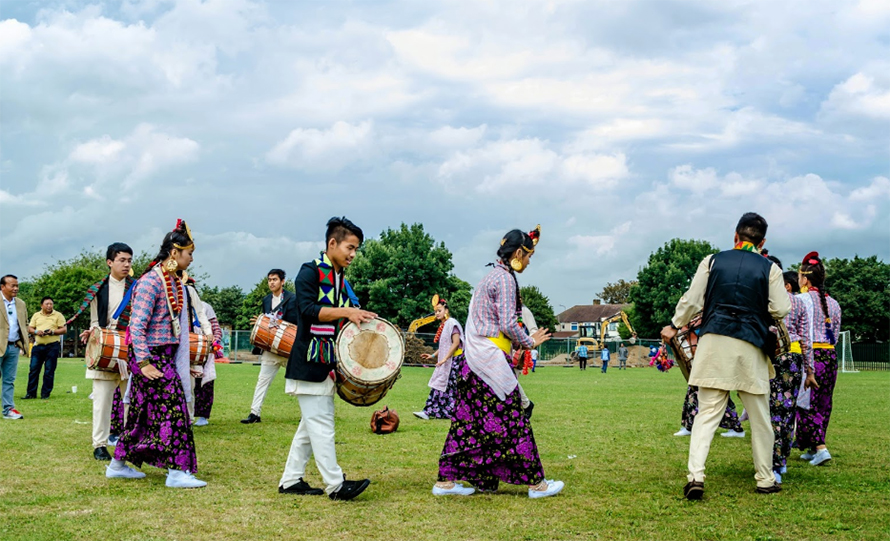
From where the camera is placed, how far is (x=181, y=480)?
6742 mm

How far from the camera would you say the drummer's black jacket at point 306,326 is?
20.1 ft

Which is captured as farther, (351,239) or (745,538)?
(351,239)

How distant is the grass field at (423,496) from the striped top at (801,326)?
1.13 metres

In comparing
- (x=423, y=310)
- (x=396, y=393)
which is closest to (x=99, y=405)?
(x=396, y=393)

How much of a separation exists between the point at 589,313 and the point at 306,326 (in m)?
141

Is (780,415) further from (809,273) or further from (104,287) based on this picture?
(104,287)

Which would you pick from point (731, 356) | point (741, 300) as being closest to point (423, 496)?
point (731, 356)

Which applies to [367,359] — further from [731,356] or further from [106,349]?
[106,349]

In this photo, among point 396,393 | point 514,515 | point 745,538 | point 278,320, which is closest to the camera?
point 745,538

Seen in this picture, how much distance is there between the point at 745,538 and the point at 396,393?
14169 millimetres

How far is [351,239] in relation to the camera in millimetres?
6273

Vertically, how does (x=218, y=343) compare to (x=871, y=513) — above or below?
above

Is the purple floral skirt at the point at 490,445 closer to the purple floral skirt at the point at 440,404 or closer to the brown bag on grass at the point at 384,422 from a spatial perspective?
the brown bag on grass at the point at 384,422

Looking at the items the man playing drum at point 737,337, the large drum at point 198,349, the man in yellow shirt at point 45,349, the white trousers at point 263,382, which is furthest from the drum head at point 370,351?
the man in yellow shirt at point 45,349
